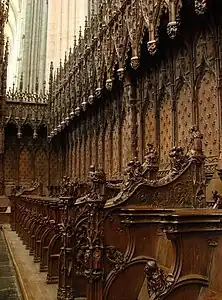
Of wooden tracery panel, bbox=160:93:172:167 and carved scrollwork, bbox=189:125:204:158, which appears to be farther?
wooden tracery panel, bbox=160:93:172:167

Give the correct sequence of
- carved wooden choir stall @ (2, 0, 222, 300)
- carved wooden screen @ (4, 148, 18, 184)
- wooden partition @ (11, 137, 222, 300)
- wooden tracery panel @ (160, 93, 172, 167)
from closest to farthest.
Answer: wooden partition @ (11, 137, 222, 300)
carved wooden choir stall @ (2, 0, 222, 300)
wooden tracery panel @ (160, 93, 172, 167)
carved wooden screen @ (4, 148, 18, 184)

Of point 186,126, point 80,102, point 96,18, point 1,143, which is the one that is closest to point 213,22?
point 186,126

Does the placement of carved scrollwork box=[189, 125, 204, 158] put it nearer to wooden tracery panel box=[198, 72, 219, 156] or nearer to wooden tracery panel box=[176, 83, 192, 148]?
wooden tracery panel box=[198, 72, 219, 156]

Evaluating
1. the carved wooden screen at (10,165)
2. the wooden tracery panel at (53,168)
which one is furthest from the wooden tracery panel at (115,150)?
the carved wooden screen at (10,165)

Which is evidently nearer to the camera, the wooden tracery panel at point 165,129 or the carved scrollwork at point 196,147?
the carved scrollwork at point 196,147

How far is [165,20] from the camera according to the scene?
729 cm

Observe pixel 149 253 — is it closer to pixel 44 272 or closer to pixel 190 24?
pixel 44 272

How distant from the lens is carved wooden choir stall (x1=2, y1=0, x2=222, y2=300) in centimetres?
275

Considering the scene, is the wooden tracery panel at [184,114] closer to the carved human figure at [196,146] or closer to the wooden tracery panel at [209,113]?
the wooden tracery panel at [209,113]

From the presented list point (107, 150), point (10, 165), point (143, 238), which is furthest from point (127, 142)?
point (10, 165)

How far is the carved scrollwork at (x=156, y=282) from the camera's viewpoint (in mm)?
2469

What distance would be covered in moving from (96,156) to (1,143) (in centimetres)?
Result: 514

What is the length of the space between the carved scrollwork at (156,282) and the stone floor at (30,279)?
80.2 inches

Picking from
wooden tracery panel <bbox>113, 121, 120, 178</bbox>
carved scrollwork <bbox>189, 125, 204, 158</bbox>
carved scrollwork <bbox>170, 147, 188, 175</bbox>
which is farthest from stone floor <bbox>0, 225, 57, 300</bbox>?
wooden tracery panel <bbox>113, 121, 120, 178</bbox>
